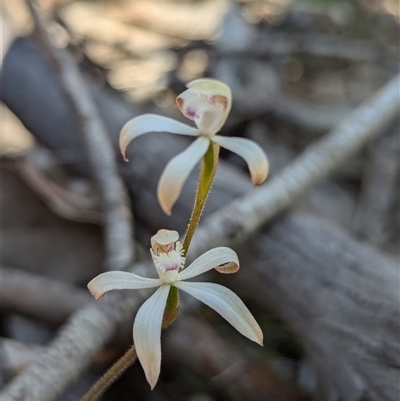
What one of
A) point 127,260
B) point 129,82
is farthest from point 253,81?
point 127,260

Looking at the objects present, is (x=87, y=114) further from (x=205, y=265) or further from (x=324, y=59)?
(x=324, y=59)

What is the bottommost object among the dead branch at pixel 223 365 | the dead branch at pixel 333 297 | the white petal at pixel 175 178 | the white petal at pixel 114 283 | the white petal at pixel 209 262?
the white petal at pixel 114 283

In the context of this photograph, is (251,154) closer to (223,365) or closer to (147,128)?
(147,128)

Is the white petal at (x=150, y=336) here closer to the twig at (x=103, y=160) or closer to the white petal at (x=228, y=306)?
the white petal at (x=228, y=306)

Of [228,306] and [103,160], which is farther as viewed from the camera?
[103,160]

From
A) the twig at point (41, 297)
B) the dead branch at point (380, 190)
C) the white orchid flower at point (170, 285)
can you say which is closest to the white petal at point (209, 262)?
the white orchid flower at point (170, 285)

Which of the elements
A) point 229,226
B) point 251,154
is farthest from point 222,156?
point 251,154

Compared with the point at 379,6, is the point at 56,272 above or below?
below
